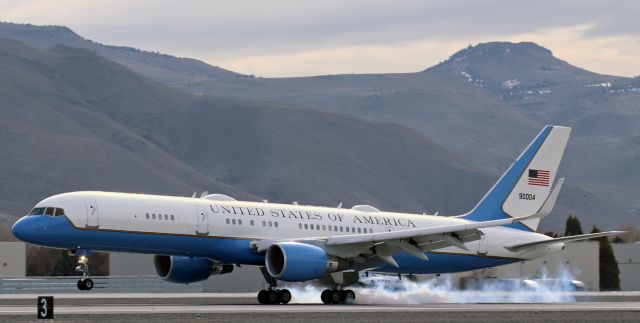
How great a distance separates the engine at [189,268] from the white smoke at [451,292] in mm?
4371

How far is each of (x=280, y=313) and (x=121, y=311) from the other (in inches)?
250

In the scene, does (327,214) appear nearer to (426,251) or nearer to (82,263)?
(426,251)

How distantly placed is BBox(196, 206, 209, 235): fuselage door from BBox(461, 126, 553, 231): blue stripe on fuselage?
1608cm

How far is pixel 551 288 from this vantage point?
79.8 meters

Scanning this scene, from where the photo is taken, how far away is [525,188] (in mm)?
70750

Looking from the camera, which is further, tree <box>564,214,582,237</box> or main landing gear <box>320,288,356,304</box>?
tree <box>564,214,582,237</box>

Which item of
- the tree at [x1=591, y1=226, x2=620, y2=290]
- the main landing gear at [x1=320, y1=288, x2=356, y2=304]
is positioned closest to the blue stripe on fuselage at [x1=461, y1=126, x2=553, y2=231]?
the main landing gear at [x1=320, y1=288, x2=356, y2=304]

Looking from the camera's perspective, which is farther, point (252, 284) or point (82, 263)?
point (252, 284)

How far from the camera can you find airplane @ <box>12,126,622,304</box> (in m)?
59.0

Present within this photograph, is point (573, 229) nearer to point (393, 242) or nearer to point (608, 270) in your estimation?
point (608, 270)

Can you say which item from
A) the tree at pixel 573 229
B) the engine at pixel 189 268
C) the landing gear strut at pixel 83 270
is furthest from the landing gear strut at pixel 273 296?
the tree at pixel 573 229

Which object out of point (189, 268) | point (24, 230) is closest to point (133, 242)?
point (24, 230)

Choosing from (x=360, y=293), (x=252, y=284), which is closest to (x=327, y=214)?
(x=360, y=293)

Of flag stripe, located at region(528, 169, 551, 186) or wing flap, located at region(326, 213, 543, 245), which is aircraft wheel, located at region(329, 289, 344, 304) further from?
flag stripe, located at region(528, 169, 551, 186)
